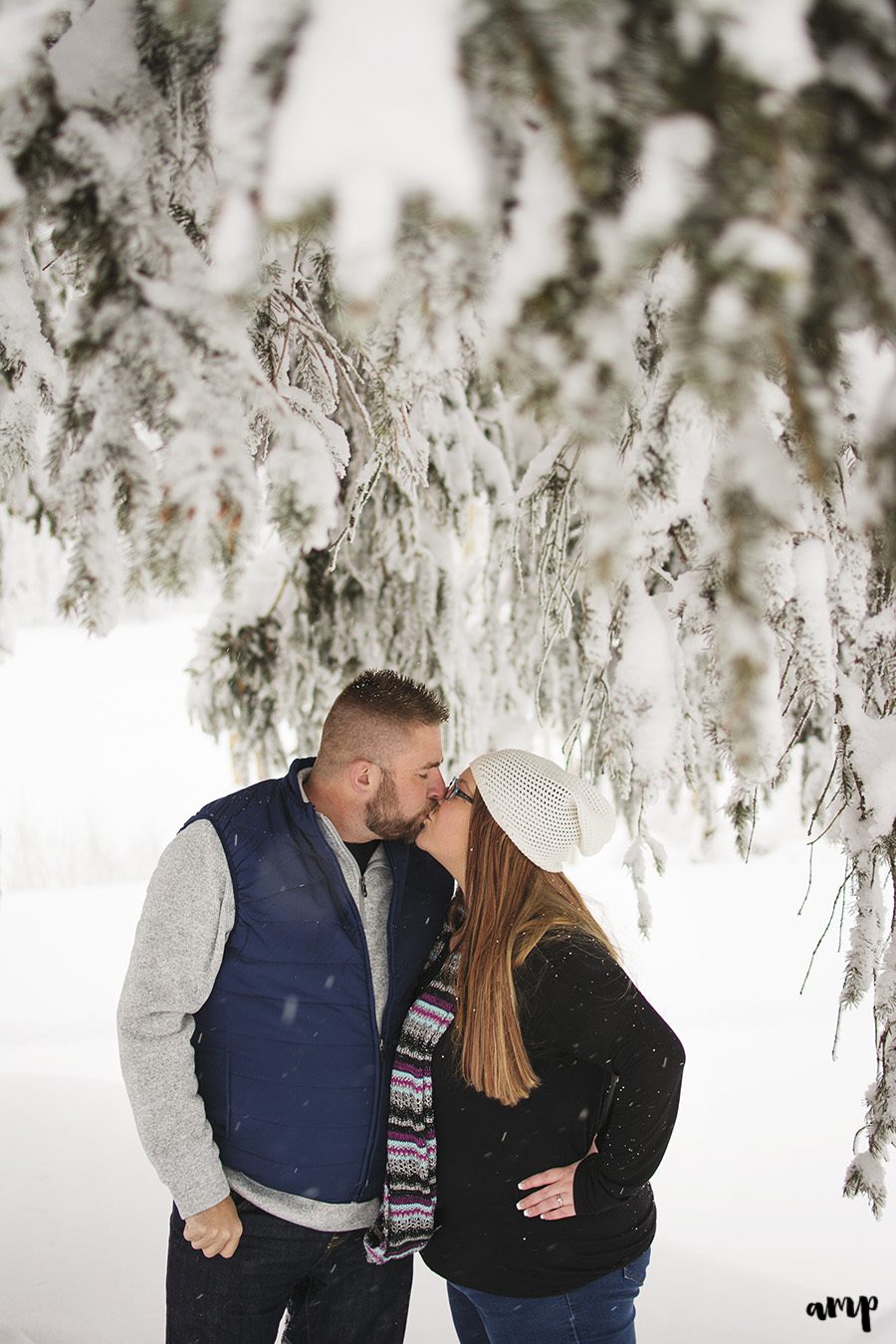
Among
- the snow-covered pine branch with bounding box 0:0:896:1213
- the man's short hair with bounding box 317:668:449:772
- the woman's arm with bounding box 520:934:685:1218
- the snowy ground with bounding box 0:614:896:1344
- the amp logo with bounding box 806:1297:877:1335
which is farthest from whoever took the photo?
the snowy ground with bounding box 0:614:896:1344

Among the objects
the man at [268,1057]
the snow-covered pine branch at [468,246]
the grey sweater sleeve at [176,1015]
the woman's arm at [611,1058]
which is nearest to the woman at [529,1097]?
the woman's arm at [611,1058]

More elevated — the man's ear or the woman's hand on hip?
the man's ear

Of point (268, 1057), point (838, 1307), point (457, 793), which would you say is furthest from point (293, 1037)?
point (838, 1307)

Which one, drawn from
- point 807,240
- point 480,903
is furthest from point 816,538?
point 480,903

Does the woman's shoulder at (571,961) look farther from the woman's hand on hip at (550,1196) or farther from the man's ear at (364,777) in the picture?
the man's ear at (364,777)

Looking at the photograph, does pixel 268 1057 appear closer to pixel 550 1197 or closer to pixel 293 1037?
pixel 293 1037

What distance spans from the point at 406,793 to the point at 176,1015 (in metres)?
0.58

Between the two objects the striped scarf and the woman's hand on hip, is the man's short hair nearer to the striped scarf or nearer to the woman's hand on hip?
the striped scarf

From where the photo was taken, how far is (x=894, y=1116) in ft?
6.27

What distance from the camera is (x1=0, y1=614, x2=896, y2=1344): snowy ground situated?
346cm

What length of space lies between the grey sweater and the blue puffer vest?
1.2 inches

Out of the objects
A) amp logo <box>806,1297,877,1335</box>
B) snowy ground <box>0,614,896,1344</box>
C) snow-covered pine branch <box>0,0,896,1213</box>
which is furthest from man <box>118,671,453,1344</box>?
amp logo <box>806,1297,877,1335</box>

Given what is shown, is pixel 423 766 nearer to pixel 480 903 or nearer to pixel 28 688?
pixel 480 903

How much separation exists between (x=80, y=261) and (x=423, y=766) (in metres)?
1.26
